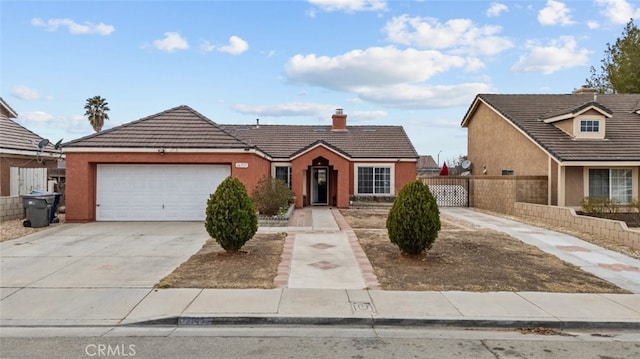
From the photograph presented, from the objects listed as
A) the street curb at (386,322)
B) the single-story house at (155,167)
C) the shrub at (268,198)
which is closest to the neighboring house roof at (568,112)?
the shrub at (268,198)

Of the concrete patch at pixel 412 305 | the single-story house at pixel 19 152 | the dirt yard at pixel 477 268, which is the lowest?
the concrete patch at pixel 412 305

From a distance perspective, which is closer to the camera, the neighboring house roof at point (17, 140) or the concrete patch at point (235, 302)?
the concrete patch at point (235, 302)

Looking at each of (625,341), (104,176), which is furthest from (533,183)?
(104,176)

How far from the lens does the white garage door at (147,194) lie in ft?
53.0

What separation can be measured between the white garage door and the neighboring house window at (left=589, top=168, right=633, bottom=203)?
17.3 meters

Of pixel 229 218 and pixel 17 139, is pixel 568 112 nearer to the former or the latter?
pixel 229 218

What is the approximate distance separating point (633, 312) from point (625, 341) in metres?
1.19

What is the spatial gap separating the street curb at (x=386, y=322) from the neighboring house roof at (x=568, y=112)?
48.0 feet

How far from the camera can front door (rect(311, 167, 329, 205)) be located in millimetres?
23797

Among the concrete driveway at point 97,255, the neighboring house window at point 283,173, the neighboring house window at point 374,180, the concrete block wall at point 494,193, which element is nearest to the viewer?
the concrete driveway at point 97,255

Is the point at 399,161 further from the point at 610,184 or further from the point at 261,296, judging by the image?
the point at 261,296

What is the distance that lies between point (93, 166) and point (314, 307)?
42.9 ft
